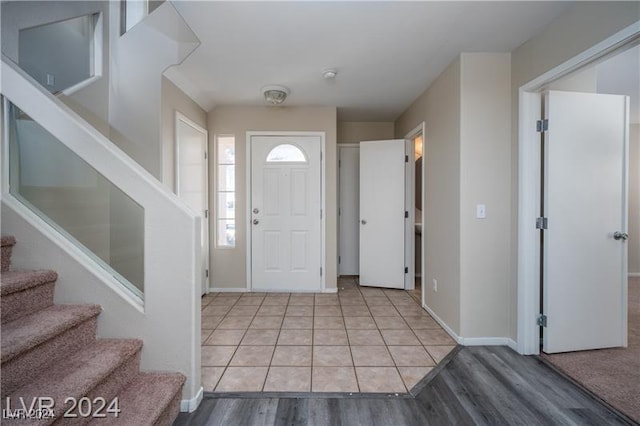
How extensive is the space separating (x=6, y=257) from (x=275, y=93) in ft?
8.17

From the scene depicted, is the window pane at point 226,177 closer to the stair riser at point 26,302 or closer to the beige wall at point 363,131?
the beige wall at point 363,131

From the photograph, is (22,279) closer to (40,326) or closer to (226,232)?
(40,326)

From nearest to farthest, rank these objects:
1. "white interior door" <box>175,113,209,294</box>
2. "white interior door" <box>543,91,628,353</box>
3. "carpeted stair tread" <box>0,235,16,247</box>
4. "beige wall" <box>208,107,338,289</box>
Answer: "carpeted stair tread" <box>0,235,16,247</box> → "white interior door" <box>543,91,628,353</box> → "white interior door" <box>175,113,209,294</box> → "beige wall" <box>208,107,338,289</box>

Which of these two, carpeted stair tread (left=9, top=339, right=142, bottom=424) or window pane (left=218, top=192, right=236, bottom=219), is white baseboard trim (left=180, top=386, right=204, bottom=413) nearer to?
carpeted stair tread (left=9, top=339, right=142, bottom=424)

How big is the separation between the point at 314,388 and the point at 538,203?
6.84 feet

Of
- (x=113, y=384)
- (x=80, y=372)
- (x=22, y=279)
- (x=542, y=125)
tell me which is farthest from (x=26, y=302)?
(x=542, y=125)

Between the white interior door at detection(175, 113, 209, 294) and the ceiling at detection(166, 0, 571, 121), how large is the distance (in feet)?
1.40

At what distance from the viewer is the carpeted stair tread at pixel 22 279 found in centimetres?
123

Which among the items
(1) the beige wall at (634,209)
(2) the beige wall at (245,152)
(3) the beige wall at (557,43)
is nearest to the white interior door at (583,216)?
(3) the beige wall at (557,43)

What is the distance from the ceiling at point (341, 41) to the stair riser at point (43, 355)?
1.93 metres

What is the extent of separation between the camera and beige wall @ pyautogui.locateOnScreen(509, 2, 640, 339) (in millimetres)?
1526

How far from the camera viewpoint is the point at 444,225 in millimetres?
2666

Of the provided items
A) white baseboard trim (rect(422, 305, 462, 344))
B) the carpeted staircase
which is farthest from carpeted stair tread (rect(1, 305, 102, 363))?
white baseboard trim (rect(422, 305, 462, 344))

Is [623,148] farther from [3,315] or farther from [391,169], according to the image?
[3,315]
